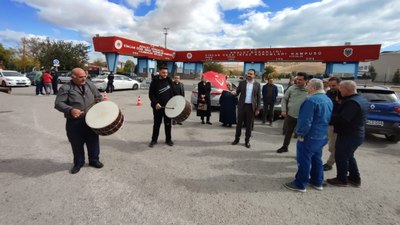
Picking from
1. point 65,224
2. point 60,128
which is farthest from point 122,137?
point 65,224

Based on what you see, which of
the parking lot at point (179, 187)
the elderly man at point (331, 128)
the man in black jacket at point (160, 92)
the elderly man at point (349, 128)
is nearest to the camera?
the parking lot at point (179, 187)

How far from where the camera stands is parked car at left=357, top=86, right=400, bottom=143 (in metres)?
6.16

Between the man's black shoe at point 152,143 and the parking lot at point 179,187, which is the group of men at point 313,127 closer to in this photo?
the parking lot at point 179,187

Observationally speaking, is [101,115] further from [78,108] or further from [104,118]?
[78,108]

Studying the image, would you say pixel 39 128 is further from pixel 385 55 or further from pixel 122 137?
pixel 385 55

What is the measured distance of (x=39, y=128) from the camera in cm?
697

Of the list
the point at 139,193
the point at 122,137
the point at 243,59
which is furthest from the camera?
the point at 243,59

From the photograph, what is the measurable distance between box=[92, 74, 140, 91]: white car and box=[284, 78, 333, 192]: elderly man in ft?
61.5

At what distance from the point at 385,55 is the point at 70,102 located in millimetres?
94400

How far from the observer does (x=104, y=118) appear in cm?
396

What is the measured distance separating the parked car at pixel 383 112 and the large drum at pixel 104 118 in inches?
253

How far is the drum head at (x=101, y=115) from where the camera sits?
3.86 metres

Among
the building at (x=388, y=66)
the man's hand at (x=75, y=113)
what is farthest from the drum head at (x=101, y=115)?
the building at (x=388, y=66)

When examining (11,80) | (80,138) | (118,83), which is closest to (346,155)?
(80,138)
